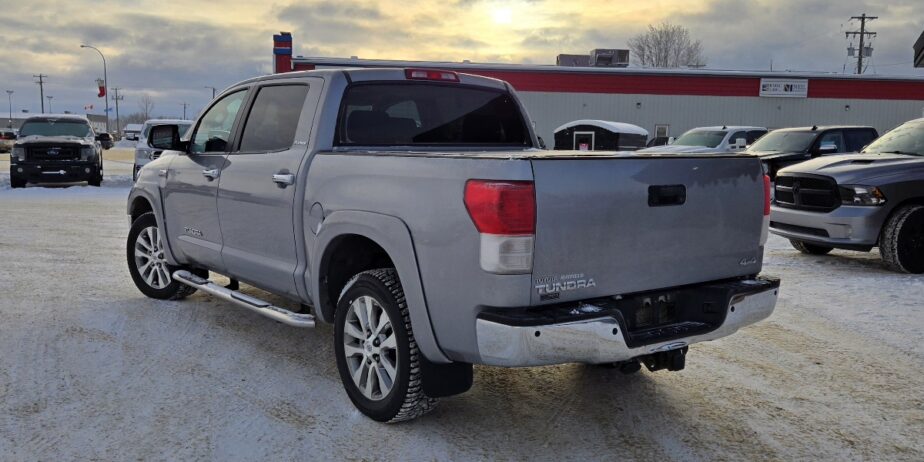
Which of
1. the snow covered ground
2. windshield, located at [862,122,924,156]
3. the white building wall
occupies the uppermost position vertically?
the white building wall

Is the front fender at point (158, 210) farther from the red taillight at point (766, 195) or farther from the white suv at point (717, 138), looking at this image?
the white suv at point (717, 138)

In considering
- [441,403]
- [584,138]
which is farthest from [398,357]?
[584,138]

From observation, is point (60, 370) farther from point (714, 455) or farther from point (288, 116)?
point (714, 455)

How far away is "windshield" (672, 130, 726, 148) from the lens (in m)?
17.5

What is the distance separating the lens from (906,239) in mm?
7785

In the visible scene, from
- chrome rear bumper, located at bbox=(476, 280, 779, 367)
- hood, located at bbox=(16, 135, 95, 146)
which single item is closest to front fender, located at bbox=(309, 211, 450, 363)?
chrome rear bumper, located at bbox=(476, 280, 779, 367)

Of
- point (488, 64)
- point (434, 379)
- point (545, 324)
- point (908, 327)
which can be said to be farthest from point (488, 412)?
point (488, 64)

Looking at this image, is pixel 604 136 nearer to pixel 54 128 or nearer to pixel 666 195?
pixel 54 128

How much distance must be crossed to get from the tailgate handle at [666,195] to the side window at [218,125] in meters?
3.18

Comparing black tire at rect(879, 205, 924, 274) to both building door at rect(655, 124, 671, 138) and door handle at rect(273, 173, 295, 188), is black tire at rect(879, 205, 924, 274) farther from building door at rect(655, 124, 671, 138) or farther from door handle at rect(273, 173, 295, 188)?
building door at rect(655, 124, 671, 138)

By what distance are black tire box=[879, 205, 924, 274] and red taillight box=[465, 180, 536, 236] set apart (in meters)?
6.21

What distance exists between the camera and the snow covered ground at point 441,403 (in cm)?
362

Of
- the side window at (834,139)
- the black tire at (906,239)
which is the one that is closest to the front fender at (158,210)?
the black tire at (906,239)

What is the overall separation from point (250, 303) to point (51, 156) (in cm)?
1624
